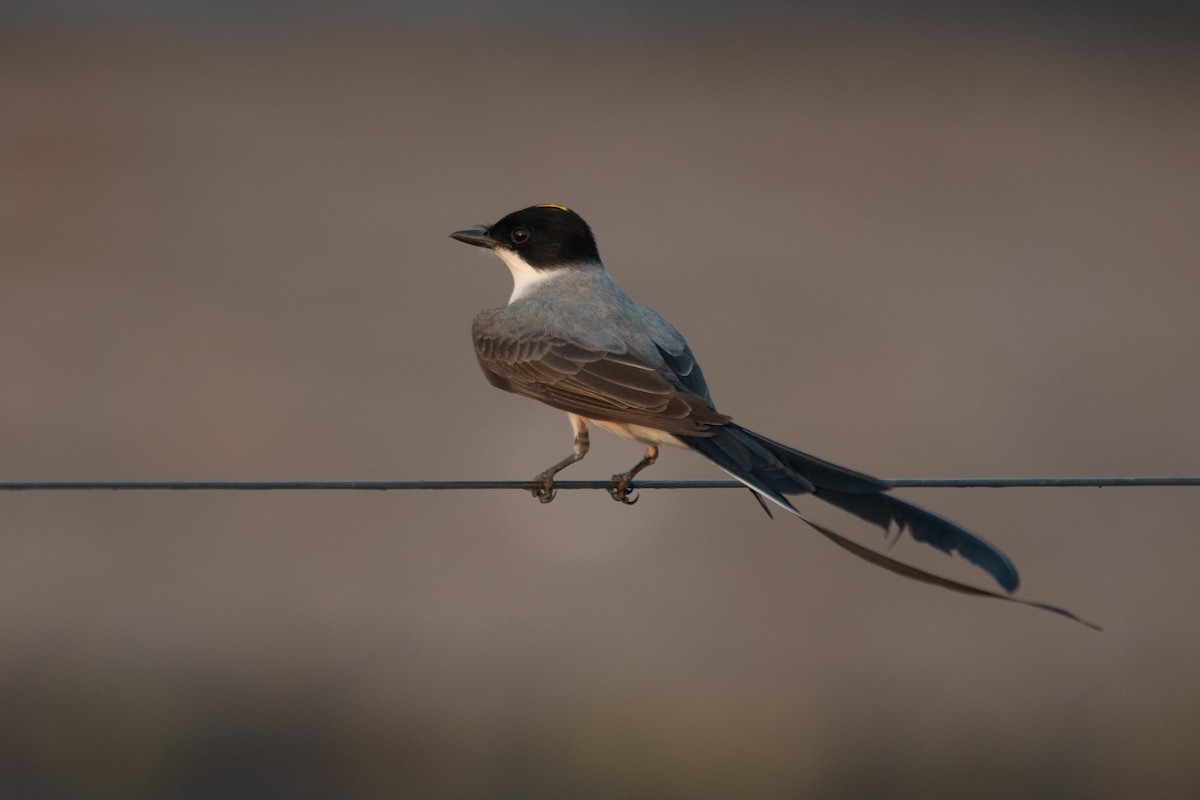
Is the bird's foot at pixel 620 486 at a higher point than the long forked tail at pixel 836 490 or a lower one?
lower

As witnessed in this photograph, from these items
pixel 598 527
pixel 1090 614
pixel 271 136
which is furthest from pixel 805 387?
pixel 271 136

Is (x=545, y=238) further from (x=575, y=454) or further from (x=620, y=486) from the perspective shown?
(x=620, y=486)

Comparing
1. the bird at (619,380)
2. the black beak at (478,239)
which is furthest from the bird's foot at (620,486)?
the black beak at (478,239)

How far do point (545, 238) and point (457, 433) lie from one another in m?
4.08

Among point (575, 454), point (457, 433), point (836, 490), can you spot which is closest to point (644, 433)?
point (575, 454)

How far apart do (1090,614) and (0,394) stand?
6523 millimetres

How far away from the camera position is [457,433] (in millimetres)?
10398

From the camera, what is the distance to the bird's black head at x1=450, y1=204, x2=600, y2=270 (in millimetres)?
6445

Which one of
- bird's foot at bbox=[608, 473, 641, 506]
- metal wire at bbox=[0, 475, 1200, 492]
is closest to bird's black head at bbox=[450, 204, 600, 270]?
bird's foot at bbox=[608, 473, 641, 506]

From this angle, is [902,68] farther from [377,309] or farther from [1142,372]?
[377,309]

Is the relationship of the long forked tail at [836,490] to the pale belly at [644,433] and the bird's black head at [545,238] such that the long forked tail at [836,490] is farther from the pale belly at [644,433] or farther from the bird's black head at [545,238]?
the bird's black head at [545,238]

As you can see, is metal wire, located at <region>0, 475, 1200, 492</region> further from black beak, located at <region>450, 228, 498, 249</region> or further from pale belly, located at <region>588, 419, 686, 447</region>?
black beak, located at <region>450, 228, 498, 249</region>

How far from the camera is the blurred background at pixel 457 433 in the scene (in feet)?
33.4

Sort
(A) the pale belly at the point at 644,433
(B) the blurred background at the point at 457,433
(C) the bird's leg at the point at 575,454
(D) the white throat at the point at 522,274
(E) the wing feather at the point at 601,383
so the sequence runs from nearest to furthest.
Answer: (E) the wing feather at the point at 601,383 → (A) the pale belly at the point at 644,433 → (C) the bird's leg at the point at 575,454 → (D) the white throat at the point at 522,274 → (B) the blurred background at the point at 457,433
